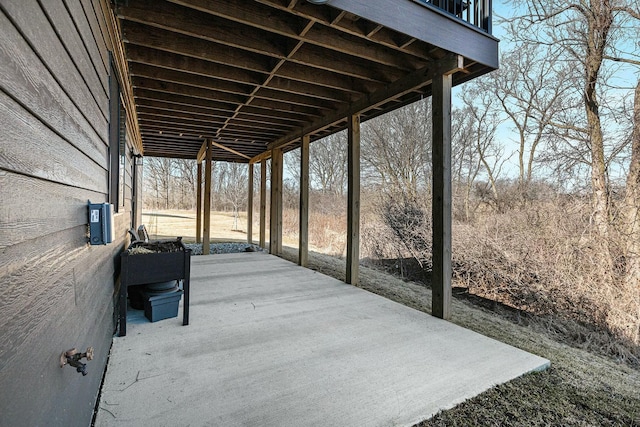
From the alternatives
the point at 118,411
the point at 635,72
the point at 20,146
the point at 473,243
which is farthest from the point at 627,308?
the point at 20,146

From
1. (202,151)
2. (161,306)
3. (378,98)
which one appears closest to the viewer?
(161,306)

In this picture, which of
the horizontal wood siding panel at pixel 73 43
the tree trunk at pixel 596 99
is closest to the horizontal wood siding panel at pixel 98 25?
the horizontal wood siding panel at pixel 73 43

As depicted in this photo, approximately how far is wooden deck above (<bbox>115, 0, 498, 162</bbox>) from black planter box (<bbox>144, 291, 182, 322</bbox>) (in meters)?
2.37

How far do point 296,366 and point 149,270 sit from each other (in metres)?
1.54

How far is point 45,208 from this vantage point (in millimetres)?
976

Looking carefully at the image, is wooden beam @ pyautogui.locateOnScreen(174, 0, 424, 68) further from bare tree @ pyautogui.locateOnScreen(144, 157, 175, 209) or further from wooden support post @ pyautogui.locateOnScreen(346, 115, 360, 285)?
bare tree @ pyautogui.locateOnScreen(144, 157, 175, 209)

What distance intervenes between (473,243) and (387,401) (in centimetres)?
431

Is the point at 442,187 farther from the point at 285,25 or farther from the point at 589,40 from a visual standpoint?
the point at 589,40

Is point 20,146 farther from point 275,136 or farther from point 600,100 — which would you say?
point 600,100

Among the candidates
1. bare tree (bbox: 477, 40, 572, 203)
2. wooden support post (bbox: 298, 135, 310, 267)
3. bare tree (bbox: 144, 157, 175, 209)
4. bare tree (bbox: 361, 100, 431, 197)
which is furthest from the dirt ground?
bare tree (bbox: 144, 157, 175, 209)

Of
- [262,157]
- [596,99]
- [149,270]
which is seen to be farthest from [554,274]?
[262,157]

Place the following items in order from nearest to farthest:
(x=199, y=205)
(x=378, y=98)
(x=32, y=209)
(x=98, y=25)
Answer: (x=32, y=209)
(x=98, y=25)
(x=378, y=98)
(x=199, y=205)

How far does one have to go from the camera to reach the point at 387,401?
1813 millimetres

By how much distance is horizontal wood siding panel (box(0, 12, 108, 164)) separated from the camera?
708 mm
